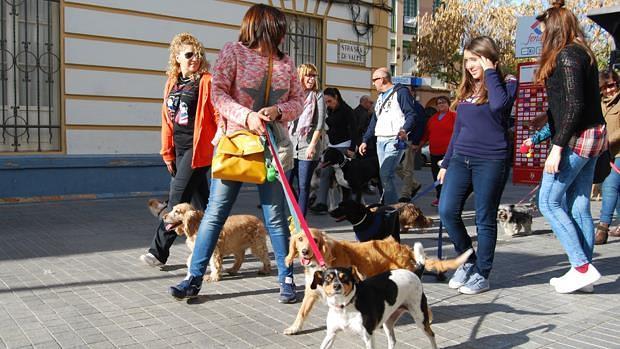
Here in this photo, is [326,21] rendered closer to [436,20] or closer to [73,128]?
[73,128]

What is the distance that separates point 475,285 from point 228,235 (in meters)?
2.10

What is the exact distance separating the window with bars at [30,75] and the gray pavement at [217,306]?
11.2 ft

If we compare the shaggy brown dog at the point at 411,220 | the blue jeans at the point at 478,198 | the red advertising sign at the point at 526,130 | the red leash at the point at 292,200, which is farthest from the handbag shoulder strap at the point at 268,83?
the red advertising sign at the point at 526,130

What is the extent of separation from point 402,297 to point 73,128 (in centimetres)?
814

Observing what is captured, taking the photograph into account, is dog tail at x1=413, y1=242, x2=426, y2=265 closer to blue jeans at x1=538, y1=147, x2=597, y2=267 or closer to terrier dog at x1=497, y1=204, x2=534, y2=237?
blue jeans at x1=538, y1=147, x2=597, y2=267

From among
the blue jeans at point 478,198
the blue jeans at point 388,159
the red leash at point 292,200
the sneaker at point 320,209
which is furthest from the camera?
the sneaker at point 320,209

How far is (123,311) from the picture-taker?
4.28m

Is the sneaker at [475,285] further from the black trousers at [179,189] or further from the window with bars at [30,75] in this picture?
the window with bars at [30,75]

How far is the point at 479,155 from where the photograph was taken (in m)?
4.85

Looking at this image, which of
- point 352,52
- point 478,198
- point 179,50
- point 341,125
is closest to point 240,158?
point 179,50

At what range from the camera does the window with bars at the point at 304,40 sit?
1298 cm

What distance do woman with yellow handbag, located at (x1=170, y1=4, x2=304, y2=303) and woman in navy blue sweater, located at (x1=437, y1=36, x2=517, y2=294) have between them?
1.40 m

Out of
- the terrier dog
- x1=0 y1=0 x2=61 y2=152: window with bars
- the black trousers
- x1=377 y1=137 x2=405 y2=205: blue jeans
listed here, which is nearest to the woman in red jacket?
the terrier dog

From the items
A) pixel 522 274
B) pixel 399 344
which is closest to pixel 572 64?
pixel 522 274
